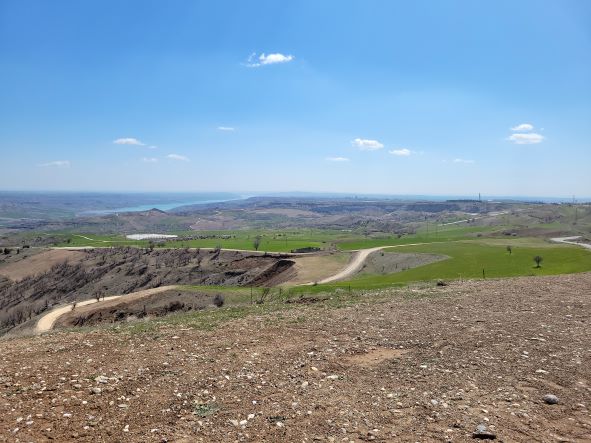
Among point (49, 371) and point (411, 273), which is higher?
point (49, 371)

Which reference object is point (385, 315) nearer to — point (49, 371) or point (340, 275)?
point (49, 371)

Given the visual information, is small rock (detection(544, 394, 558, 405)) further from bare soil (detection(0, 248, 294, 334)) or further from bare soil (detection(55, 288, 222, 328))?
bare soil (detection(0, 248, 294, 334))

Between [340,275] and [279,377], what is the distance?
59.3 m

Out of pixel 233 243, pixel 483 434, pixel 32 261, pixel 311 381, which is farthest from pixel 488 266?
pixel 32 261

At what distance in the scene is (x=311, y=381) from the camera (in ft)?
34.3

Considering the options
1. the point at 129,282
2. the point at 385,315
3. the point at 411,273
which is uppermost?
the point at 385,315

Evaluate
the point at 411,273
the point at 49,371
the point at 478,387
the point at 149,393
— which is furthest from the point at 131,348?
the point at 411,273

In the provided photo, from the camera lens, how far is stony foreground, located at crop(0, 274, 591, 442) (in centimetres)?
823

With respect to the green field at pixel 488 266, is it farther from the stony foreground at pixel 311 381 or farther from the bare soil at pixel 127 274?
the stony foreground at pixel 311 381

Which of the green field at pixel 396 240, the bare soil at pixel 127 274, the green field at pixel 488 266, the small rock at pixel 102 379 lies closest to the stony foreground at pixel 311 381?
the small rock at pixel 102 379

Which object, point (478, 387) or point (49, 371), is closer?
point (478, 387)

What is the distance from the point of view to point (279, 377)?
35.2ft

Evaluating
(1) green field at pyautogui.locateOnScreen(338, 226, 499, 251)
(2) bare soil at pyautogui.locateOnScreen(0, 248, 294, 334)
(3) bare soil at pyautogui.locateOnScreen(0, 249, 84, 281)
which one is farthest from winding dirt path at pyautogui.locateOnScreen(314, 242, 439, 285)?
(3) bare soil at pyautogui.locateOnScreen(0, 249, 84, 281)

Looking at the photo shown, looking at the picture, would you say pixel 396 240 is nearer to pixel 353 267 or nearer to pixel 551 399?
pixel 353 267
